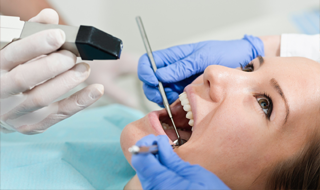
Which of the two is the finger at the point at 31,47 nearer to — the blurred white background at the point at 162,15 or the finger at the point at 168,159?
the finger at the point at 168,159

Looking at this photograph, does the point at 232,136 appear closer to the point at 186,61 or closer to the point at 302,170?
the point at 302,170

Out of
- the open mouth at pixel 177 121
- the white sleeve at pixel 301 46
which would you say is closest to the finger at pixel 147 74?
the open mouth at pixel 177 121

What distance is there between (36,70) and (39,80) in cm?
4

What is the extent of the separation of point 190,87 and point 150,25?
1.66 meters

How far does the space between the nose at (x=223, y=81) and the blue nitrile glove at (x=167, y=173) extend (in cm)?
24

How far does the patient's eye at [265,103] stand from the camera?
72 cm

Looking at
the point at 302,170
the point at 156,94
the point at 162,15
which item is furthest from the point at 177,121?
the point at 162,15

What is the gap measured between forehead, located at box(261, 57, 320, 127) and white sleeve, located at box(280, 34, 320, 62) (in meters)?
0.43

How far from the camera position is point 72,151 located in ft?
3.52

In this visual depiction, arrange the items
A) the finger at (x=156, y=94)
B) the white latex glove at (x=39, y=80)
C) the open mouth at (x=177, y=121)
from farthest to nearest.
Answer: the finger at (x=156, y=94) < the open mouth at (x=177, y=121) < the white latex glove at (x=39, y=80)

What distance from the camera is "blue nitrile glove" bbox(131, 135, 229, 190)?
599 millimetres

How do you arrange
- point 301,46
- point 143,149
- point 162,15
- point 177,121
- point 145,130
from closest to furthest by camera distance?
1. point 143,149
2. point 145,130
3. point 177,121
4. point 301,46
5. point 162,15

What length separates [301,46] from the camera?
1187mm

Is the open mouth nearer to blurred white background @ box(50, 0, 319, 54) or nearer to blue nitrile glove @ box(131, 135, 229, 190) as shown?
blue nitrile glove @ box(131, 135, 229, 190)
